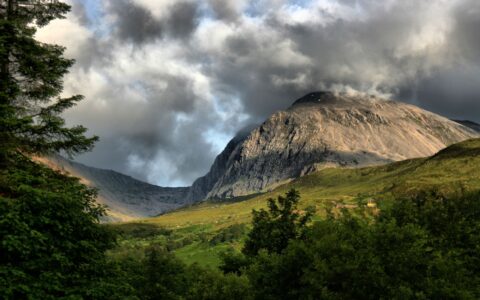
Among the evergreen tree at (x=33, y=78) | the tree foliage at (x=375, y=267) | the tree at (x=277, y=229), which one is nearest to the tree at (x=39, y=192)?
the evergreen tree at (x=33, y=78)

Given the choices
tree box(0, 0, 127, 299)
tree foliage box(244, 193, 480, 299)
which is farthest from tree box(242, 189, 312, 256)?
tree box(0, 0, 127, 299)

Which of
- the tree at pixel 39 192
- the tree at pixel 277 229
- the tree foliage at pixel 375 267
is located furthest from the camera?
the tree at pixel 277 229

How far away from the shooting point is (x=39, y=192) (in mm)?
22156

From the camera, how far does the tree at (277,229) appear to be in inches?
2997

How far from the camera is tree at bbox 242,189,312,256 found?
76125 millimetres

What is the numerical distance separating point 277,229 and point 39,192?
5755cm

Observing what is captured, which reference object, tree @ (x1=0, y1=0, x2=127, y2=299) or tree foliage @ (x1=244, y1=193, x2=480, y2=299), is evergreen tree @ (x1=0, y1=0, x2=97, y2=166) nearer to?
tree @ (x1=0, y1=0, x2=127, y2=299)

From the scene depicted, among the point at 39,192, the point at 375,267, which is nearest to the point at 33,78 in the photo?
the point at 39,192

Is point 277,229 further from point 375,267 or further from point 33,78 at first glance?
point 33,78

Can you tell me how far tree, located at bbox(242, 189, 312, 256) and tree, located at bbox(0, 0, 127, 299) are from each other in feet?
169

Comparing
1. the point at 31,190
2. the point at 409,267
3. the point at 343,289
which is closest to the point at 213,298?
the point at 343,289

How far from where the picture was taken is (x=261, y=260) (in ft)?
181

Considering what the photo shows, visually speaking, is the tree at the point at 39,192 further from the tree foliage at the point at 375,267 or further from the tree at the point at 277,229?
the tree at the point at 277,229

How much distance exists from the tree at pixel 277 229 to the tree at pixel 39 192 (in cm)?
5136
